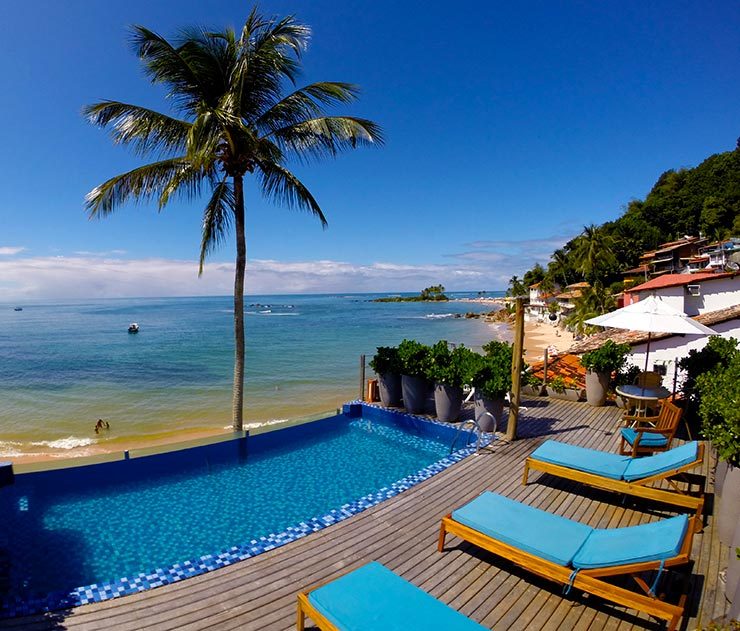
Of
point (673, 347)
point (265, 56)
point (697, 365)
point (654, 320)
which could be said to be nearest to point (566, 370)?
point (697, 365)

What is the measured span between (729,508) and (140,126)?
414 inches

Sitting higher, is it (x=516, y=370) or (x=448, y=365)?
(x=516, y=370)

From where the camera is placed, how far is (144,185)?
26.7 feet

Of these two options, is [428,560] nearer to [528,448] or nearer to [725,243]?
[528,448]

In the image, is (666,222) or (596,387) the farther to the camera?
(666,222)

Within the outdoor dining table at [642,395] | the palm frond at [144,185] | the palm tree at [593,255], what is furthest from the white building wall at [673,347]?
the palm tree at [593,255]

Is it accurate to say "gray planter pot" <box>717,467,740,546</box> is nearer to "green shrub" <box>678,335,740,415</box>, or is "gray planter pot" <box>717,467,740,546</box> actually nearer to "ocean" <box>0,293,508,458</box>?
"green shrub" <box>678,335,740,415</box>

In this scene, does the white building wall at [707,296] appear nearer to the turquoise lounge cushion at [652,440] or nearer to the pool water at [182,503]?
the turquoise lounge cushion at [652,440]

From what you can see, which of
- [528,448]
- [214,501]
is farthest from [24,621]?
[528,448]

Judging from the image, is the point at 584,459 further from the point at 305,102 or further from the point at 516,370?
the point at 305,102

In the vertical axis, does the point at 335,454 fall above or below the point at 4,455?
above

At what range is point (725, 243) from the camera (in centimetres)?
3572

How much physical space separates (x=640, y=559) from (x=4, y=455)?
15.7 meters

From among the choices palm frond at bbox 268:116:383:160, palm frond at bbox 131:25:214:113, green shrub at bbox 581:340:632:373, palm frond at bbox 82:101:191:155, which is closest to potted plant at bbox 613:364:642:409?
green shrub at bbox 581:340:632:373
